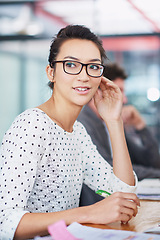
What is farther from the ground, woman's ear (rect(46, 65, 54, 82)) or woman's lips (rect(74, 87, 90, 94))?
woman's ear (rect(46, 65, 54, 82))

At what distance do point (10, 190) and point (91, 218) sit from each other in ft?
0.86

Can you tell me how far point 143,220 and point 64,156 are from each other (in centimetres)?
37

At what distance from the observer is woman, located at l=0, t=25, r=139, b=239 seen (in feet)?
3.84

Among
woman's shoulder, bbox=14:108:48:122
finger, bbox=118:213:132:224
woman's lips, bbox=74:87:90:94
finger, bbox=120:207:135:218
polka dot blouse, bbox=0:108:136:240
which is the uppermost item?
woman's lips, bbox=74:87:90:94

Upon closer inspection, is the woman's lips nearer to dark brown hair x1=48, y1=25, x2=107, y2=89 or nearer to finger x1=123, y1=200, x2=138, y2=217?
dark brown hair x1=48, y1=25, x2=107, y2=89

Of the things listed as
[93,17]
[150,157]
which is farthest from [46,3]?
[150,157]

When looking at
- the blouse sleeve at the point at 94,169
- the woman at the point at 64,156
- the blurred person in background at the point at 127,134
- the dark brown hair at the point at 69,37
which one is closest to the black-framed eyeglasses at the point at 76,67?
the woman at the point at 64,156

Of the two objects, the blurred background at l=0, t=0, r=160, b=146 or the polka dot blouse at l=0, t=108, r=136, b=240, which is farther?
the blurred background at l=0, t=0, r=160, b=146

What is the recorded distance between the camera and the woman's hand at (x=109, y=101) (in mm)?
1701

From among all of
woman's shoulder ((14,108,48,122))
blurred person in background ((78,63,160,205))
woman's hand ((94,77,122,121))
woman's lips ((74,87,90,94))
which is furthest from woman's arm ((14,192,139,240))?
blurred person in background ((78,63,160,205))

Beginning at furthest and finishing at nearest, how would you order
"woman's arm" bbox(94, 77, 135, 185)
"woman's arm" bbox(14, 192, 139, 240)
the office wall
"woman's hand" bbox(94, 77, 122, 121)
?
the office wall < "woman's hand" bbox(94, 77, 122, 121) < "woman's arm" bbox(94, 77, 135, 185) < "woman's arm" bbox(14, 192, 139, 240)

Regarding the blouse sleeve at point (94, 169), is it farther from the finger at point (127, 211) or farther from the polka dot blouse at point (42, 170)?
the finger at point (127, 211)

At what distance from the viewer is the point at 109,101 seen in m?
1.76

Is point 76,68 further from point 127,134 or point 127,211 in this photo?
point 127,134
